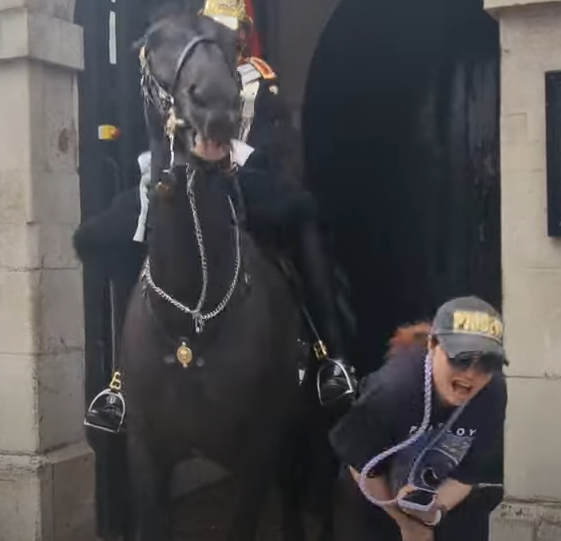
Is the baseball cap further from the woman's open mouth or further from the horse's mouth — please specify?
the horse's mouth

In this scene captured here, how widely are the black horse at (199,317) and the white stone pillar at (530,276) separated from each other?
107 cm

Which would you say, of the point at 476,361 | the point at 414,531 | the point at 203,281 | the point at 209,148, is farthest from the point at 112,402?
the point at 476,361

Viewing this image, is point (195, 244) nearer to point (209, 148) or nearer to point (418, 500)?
point (209, 148)

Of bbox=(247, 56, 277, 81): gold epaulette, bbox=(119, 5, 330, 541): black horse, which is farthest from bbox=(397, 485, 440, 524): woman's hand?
bbox=(247, 56, 277, 81): gold epaulette

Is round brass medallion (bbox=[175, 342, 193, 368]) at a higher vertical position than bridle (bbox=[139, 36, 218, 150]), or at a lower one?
lower

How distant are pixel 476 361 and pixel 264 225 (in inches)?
58.0

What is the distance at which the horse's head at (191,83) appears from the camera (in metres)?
3.31

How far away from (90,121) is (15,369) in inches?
58.5

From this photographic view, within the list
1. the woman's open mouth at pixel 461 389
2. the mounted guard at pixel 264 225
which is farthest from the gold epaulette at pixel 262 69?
the woman's open mouth at pixel 461 389

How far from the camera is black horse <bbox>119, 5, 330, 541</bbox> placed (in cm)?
349

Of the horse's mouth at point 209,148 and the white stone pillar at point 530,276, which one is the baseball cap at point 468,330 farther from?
the white stone pillar at point 530,276

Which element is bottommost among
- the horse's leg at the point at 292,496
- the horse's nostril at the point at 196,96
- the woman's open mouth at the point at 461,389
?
the horse's leg at the point at 292,496

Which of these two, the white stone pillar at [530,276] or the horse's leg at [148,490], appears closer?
the horse's leg at [148,490]

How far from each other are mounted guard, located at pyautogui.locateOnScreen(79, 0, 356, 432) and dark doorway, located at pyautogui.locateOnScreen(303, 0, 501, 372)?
2.50m
